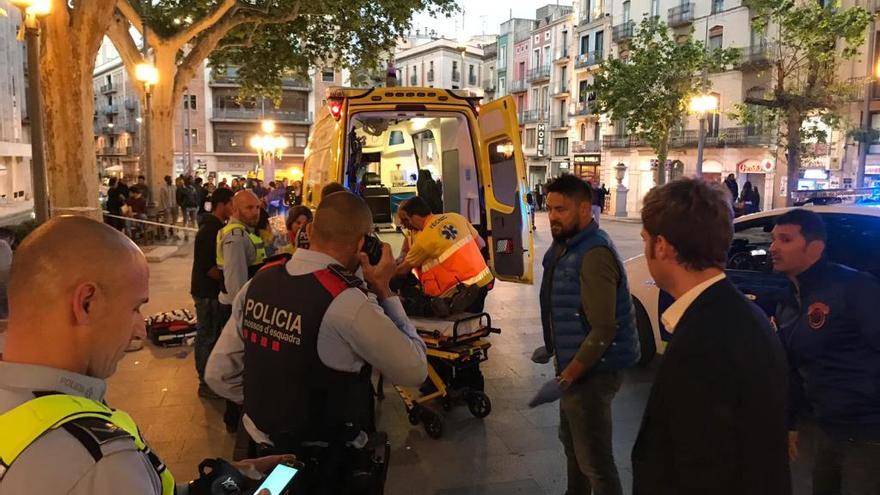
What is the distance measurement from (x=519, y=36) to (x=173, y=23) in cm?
4070

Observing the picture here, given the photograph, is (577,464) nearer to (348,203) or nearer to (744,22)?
(348,203)

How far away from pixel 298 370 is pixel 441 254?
A: 279 cm

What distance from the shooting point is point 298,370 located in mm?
2135

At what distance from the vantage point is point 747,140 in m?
33.2

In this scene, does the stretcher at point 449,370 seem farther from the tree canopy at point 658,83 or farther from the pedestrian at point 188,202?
the tree canopy at point 658,83

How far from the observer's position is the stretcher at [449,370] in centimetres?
470

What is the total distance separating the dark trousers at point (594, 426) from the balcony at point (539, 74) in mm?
48760

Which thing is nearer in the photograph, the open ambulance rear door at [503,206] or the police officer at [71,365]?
the police officer at [71,365]

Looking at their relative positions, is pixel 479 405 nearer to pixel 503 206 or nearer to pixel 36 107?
pixel 503 206

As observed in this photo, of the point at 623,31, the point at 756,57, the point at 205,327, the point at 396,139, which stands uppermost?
the point at 623,31

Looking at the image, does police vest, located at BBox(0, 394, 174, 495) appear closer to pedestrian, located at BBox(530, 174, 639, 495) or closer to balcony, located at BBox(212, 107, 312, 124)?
pedestrian, located at BBox(530, 174, 639, 495)

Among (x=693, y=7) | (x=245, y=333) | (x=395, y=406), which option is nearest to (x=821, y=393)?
(x=245, y=333)

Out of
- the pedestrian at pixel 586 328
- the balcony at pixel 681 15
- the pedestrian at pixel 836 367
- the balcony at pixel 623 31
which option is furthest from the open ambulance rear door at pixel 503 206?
the balcony at pixel 623 31

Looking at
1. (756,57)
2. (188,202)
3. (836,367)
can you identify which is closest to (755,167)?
(756,57)
